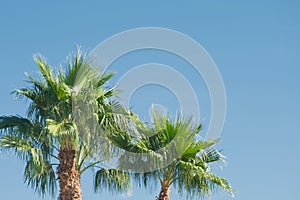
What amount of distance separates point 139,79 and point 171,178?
2.42m

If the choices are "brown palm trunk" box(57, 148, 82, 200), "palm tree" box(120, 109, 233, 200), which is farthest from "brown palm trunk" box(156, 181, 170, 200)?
Result: "brown palm trunk" box(57, 148, 82, 200)

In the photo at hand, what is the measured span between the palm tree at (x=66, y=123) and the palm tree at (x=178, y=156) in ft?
2.82

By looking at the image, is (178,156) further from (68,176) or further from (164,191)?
(68,176)

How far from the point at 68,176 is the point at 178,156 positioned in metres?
2.58

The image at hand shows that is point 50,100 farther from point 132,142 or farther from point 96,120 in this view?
point 132,142

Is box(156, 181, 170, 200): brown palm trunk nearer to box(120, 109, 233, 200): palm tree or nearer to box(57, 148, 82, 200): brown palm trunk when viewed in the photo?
box(120, 109, 233, 200): palm tree

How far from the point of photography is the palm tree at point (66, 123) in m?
13.1

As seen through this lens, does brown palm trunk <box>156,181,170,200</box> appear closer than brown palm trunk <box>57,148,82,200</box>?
No

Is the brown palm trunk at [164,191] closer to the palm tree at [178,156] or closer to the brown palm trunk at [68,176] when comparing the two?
the palm tree at [178,156]

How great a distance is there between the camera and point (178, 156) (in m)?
14.2

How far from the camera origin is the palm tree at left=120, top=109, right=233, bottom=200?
558 inches

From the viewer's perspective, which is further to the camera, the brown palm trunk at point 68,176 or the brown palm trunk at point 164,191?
the brown palm trunk at point 164,191

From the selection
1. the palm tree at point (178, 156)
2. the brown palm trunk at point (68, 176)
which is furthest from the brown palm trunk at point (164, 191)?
the brown palm trunk at point (68, 176)

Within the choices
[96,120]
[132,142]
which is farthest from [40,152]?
[132,142]
